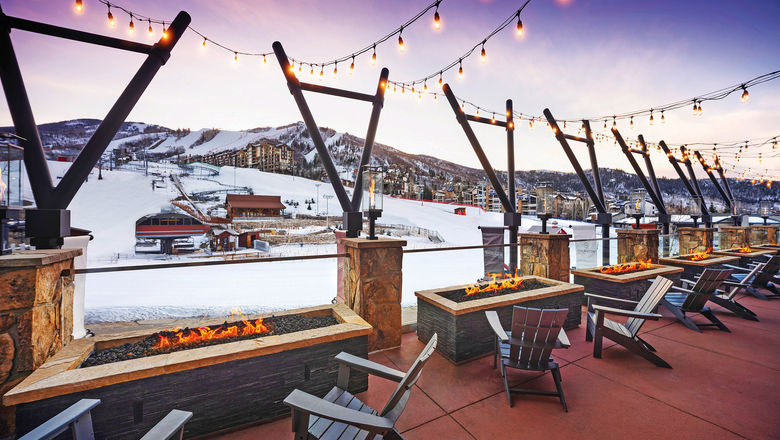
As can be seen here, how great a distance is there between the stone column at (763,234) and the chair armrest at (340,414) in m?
16.9

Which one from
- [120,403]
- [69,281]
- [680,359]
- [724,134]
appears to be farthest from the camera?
[724,134]

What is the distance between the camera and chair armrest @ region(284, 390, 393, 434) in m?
1.43

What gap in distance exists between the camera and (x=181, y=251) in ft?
69.7

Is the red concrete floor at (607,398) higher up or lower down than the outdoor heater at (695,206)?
lower down

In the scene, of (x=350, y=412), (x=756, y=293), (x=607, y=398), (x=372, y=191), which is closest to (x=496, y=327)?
(x=607, y=398)

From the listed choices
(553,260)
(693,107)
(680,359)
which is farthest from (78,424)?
(693,107)

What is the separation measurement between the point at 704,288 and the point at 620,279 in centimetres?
99

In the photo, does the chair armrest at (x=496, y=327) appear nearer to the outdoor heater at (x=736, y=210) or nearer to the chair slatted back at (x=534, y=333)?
the chair slatted back at (x=534, y=333)

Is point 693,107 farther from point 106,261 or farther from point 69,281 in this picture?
point 106,261

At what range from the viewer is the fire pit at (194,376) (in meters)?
1.78

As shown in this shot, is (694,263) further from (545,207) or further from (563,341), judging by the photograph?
(563,341)

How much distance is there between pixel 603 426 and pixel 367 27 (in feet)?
26.9

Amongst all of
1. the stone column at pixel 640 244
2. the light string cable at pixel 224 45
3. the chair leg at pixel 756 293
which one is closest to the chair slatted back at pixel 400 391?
the light string cable at pixel 224 45

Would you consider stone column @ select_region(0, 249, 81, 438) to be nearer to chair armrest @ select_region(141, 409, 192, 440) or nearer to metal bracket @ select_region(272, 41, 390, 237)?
chair armrest @ select_region(141, 409, 192, 440)
